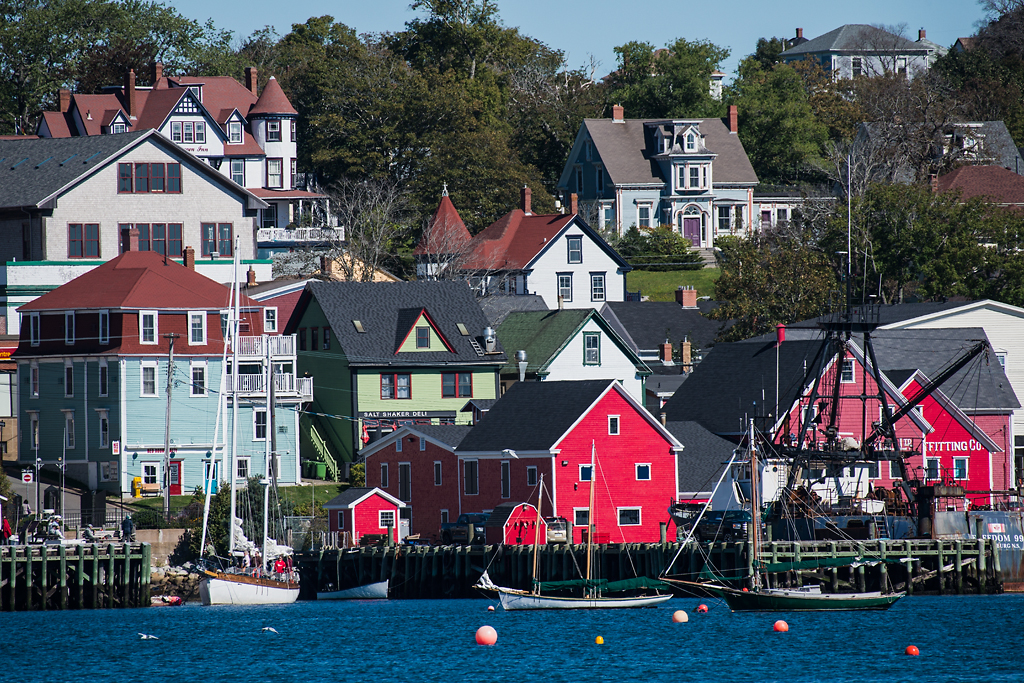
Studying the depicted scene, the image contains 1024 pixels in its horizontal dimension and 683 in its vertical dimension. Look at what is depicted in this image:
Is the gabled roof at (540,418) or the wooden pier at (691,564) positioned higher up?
the gabled roof at (540,418)

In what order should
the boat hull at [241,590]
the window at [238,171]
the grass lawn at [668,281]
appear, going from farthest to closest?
the window at [238,171] → the grass lawn at [668,281] → the boat hull at [241,590]

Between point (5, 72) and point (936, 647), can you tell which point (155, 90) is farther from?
point (936, 647)

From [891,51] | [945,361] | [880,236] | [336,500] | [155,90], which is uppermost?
[891,51]

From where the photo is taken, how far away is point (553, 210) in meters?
120

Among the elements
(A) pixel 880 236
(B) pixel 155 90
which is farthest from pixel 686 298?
(B) pixel 155 90

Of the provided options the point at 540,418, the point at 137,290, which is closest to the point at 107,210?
the point at 137,290

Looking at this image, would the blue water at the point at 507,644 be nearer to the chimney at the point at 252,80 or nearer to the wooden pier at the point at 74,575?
the wooden pier at the point at 74,575

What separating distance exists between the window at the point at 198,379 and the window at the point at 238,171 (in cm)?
3849

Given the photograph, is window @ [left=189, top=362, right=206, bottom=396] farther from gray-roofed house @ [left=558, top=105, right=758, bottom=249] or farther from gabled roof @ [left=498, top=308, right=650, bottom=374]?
gray-roofed house @ [left=558, top=105, right=758, bottom=249]

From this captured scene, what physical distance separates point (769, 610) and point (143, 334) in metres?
30.1

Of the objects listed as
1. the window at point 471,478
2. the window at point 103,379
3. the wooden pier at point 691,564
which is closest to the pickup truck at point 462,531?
the wooden pier at point 691,564

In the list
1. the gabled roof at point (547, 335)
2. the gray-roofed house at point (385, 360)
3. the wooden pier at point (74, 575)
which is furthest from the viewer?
the gabled roof at point (547, 335)

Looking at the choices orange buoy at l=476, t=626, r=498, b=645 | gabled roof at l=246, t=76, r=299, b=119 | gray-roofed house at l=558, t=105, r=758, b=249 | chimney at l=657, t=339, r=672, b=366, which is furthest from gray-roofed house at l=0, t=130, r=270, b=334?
orange buoy at l=476, t=626, r=498, b=645

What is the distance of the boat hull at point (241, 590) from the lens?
210 ft
